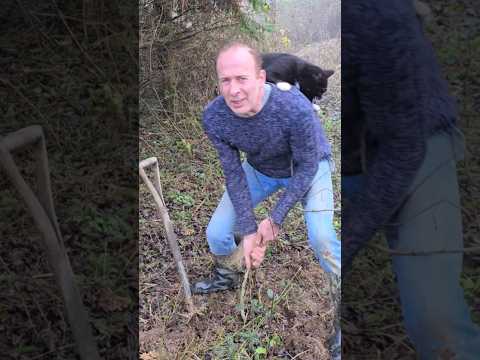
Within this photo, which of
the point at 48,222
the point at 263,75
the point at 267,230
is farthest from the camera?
the point at 48,222

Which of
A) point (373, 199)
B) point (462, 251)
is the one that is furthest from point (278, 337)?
point (462, 251)

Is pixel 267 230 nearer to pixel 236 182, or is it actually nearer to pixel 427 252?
pixel 236 182

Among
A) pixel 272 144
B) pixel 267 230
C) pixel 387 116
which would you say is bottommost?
pixel 267 230

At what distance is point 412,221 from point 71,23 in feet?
6.31

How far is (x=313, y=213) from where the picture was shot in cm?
251

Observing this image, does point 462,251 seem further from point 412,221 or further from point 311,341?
point 311,341

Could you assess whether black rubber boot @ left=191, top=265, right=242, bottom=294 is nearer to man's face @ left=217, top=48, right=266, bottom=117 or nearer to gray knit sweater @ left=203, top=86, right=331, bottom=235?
gray knit sweater @ left=203, top=86, right=331, bottom=235

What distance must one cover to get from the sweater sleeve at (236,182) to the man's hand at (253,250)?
3 cm

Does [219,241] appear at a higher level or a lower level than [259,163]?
lower

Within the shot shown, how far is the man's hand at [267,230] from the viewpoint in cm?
255

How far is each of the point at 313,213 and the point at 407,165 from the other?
45 cm

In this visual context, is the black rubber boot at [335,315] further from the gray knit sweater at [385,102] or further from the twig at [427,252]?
the twig at [427,252]

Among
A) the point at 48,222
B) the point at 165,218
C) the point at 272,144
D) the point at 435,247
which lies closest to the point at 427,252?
the point at 435,247

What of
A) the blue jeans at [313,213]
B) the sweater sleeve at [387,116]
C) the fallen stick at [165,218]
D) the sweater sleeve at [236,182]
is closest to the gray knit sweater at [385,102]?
the sweater sleeve at [387,116]
